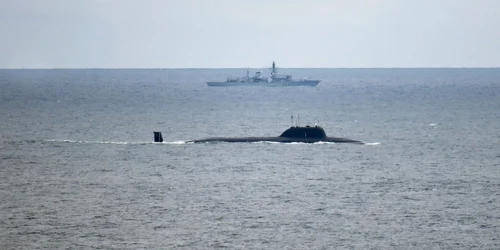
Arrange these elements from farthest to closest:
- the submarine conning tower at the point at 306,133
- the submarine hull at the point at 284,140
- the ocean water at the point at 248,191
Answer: the submarine hull at the point at 284,140 < the submarine conning tower at the point at 306,133 < the ocean water at the point at 248,191

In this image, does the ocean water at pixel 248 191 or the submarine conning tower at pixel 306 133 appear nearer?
the ocean water at pixel 248 191

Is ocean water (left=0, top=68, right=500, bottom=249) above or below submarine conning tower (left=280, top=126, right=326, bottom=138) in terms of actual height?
below

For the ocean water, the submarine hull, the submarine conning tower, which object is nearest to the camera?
the ocean water

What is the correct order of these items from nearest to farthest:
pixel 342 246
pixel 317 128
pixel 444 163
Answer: pixel 342 246 < pixel 444 163 < pixel 317 128

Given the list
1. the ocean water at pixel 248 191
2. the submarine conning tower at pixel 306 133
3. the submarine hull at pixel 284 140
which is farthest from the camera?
the submarine hull at pixel 284 140

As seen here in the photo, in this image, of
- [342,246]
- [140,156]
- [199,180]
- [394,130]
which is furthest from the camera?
[394,130]

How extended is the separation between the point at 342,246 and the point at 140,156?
50348 millimetres

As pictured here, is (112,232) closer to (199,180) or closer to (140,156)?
(199,180)

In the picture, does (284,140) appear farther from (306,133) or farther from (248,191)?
(248,191)

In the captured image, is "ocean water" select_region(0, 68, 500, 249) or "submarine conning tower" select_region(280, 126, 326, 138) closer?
"ocean water" select_region(0, 68, 500, 249)

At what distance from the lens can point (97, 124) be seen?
529 feet

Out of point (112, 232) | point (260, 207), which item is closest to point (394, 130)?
point (260, 207)

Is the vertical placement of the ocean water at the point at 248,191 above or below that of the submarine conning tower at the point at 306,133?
below

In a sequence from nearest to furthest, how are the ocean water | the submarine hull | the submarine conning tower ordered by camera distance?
the ocean water
the submarine conning tower
the submarine hull
